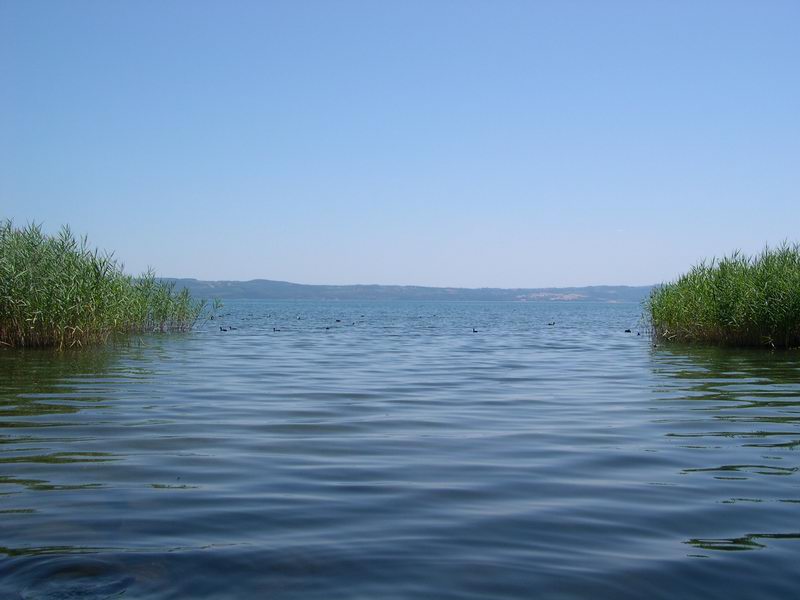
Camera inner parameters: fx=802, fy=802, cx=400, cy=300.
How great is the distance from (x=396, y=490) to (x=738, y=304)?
19.9m

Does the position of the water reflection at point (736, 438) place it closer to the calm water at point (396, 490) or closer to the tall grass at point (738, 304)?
the calm water at point (396, 490)

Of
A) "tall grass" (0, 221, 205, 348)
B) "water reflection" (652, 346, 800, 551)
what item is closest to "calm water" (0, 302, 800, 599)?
"water reflection" (652, 346, 800, 551)

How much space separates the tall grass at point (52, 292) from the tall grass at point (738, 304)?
18.5m

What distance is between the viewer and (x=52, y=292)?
21.7 meters

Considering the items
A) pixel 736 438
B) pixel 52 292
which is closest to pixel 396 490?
pixel 736 438

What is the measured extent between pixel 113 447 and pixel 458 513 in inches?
177

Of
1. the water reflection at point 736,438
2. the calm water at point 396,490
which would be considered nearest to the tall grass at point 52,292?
the calm water at point 396,490

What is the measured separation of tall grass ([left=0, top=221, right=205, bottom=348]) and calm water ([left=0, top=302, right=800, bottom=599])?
6.34m

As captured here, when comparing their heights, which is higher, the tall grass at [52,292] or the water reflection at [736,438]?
the tall grass at [52,292]

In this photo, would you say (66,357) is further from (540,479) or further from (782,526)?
(782,526)

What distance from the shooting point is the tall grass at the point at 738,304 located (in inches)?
896

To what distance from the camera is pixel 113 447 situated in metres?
8.92

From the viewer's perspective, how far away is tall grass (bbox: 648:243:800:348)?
74.6 feet

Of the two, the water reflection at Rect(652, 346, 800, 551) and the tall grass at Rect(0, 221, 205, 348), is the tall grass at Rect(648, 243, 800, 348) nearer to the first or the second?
the water reflection at Rect(652, 346, 800, 551)
